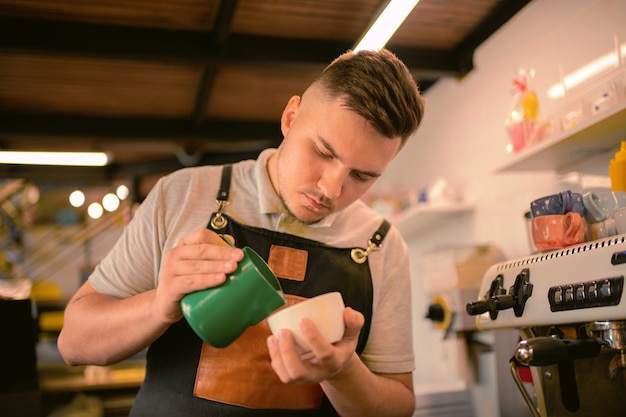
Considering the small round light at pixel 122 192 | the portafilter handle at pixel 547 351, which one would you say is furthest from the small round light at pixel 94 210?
the portafilter handle at pixel 547 351

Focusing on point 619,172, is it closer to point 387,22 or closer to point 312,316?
point 312,316

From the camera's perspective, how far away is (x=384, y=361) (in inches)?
56.8

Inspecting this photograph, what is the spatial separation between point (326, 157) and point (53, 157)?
5.09 meters

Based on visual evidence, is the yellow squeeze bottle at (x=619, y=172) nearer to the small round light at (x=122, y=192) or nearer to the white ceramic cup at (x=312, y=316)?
the white ceramic cup at (x=312, y=316)

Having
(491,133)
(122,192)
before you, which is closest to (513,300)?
(491,133)

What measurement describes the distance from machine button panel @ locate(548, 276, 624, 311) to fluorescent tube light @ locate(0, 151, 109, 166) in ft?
17.3

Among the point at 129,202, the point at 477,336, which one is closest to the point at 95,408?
the point at 477,336

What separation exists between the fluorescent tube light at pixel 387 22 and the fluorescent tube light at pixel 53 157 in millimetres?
3571

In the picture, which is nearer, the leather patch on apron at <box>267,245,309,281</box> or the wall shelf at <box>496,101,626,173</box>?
the leather patch on apron at <box>267,245,309,281</box>

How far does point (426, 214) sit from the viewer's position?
3734 mm

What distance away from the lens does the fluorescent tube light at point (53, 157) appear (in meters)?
5.60

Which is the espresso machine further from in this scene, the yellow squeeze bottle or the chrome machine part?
the yellow squeeze bottle

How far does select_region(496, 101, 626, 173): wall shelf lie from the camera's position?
78.1 inches

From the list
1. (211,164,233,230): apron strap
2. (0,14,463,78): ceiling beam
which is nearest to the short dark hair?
(211,164,233,230): apron strap
